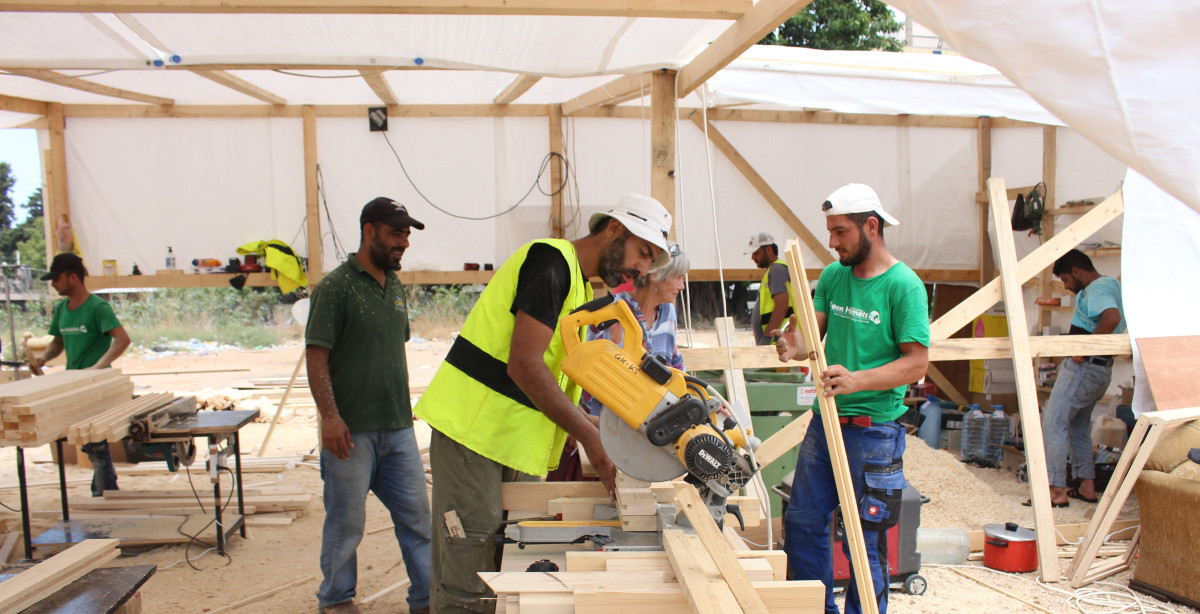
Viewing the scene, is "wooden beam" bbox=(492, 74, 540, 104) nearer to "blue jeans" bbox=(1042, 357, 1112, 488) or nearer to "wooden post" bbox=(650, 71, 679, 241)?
"wooden post" bbox=(650, 71, 679, 241)

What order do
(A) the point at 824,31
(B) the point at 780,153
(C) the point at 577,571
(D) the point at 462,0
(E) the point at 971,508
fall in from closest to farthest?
1. (C) the point at 577,571
2. (D) the point at 462,0
3. (E) the point at 971,508
4. (B) the point at 780,153
5. (A) the point at 824,31

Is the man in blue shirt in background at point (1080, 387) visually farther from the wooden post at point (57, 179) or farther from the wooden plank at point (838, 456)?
the wooden post at point (57, 179)

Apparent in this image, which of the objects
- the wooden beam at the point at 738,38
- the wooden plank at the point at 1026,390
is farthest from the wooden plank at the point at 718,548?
the wooden plank at the point at 1026,390

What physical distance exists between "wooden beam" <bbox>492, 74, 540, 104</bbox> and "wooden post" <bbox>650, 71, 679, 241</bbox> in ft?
3.24

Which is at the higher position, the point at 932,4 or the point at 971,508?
the point at 932,4

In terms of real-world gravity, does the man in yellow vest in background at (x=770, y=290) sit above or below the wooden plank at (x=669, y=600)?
above

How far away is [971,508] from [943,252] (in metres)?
2.76

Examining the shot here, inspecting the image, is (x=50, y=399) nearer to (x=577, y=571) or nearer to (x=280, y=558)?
(x=280, y=558)

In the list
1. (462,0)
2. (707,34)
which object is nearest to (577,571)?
(462,0)

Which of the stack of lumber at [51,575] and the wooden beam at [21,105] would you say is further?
the wooden beam at [21,105]

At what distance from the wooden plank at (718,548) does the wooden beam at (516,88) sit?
3.22 m

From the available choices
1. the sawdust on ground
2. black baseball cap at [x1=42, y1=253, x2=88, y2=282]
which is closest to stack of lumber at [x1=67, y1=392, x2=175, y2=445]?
the sawdust on ground

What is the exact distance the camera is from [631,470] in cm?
176

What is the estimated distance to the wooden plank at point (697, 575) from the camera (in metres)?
1.26
